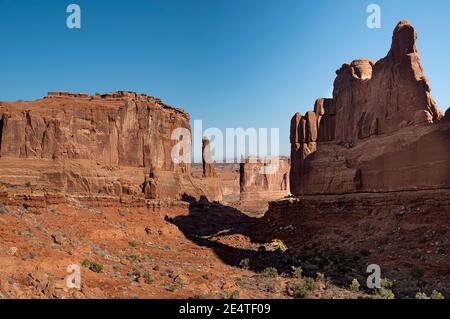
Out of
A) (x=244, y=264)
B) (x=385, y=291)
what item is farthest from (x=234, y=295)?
(x=244, y=264)

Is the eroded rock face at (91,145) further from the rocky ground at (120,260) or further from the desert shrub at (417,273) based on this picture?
the desert shrub at (417,273)

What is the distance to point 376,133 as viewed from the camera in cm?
3550

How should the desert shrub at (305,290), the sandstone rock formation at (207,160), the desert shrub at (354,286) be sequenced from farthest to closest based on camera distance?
1. the sandstone rock formation at (207,160)
2. the desert shrub at (354,286)
3. the desert shrub at (305,290)

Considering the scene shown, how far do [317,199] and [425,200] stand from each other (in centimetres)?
1207

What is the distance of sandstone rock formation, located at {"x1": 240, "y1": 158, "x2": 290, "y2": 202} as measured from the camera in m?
102

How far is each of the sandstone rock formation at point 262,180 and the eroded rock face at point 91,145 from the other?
155ft

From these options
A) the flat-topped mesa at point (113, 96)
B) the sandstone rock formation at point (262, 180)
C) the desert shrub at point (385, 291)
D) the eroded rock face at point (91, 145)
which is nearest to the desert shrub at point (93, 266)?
the desert shrub at point (385, 291)

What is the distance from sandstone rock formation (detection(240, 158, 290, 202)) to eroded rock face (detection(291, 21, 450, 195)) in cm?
5694

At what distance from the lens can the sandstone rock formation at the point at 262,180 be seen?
102500 mm

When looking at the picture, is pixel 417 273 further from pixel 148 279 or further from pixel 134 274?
pixel 134 274

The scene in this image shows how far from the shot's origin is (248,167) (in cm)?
10306

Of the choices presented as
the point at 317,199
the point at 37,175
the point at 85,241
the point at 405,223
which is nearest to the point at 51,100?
the point at 37,175

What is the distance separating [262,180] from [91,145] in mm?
66144

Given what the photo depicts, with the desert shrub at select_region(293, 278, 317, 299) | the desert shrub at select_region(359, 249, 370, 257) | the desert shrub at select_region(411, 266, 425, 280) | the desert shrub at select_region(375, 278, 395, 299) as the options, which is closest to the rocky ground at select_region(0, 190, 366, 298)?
the desert shrub at select_region(293, 278, 317, 299)
